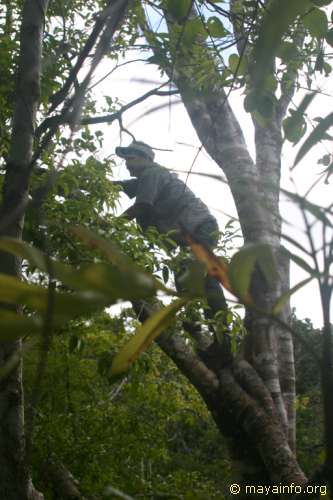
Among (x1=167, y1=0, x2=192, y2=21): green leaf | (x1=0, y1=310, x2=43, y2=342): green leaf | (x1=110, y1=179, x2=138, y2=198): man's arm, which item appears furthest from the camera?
(x1=110, y1=179, x2=138, y2=198): man's arm

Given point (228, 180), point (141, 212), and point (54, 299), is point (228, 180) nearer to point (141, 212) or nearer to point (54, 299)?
point (54, 299)

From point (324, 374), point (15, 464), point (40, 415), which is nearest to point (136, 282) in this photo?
point (324, 374)

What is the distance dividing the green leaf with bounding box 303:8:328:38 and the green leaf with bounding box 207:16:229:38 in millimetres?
346

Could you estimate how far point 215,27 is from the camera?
108 cm

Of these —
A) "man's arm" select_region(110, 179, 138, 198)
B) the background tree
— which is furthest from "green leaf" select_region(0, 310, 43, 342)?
"man's arm" select_region(110, 179, 138, 198)

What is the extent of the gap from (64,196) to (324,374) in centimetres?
216

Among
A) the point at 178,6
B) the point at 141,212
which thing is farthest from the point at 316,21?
the point at 141,212

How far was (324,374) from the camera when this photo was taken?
0.85 feet

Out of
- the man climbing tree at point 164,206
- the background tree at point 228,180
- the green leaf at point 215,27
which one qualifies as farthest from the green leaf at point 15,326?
the man climbing tree at point 164,206

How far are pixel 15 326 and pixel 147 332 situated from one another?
112mm

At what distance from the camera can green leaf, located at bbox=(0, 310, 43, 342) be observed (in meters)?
0.23

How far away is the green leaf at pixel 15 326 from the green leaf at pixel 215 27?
0.96 metres

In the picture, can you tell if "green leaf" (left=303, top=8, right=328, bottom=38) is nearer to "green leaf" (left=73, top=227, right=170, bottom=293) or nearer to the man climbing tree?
"green leaf" (left=73, top=227, right=170, bottom=293)

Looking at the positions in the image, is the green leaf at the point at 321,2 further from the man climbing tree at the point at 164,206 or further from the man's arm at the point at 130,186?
the man's arm at the point at 130,186
